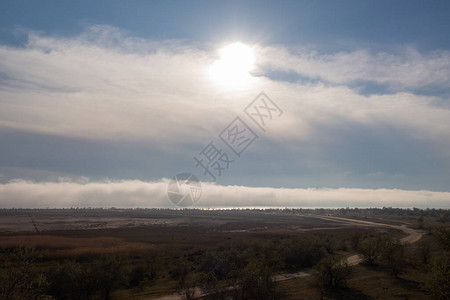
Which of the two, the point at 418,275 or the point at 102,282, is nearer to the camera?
the point at 102,282

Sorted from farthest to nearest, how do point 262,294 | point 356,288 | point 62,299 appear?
point 356,288
point 62,299
point 262,294

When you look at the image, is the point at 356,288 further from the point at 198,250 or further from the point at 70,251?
the point at 70,251

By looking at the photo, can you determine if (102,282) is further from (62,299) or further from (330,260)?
(330,260)

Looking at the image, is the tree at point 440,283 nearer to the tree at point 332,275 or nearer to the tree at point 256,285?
the tree at point 332,275

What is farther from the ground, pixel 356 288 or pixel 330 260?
pixel 330 260

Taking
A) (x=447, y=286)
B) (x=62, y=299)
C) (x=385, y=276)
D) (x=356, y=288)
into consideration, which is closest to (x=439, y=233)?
(x=385, y=276)

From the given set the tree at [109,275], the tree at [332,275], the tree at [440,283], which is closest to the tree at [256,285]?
the tree at [332,275]

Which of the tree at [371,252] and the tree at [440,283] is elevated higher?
the tree at [440,283]

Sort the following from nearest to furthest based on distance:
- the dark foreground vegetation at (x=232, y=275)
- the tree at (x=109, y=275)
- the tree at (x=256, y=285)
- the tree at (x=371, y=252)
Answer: the dark foreground vegetation at (x=232, y=275) < the tree at (x=256, y=285) < the tree at (x=109, y=275) < the tree at (x=371, y=252)

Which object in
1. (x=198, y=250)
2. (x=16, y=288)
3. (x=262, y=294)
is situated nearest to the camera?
(x=16, y=288)

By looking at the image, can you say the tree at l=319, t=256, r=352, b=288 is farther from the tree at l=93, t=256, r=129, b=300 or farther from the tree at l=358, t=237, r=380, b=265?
the tree at l=93, t=256, r=129, b=300

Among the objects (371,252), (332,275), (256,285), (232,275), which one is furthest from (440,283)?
(371,252)
